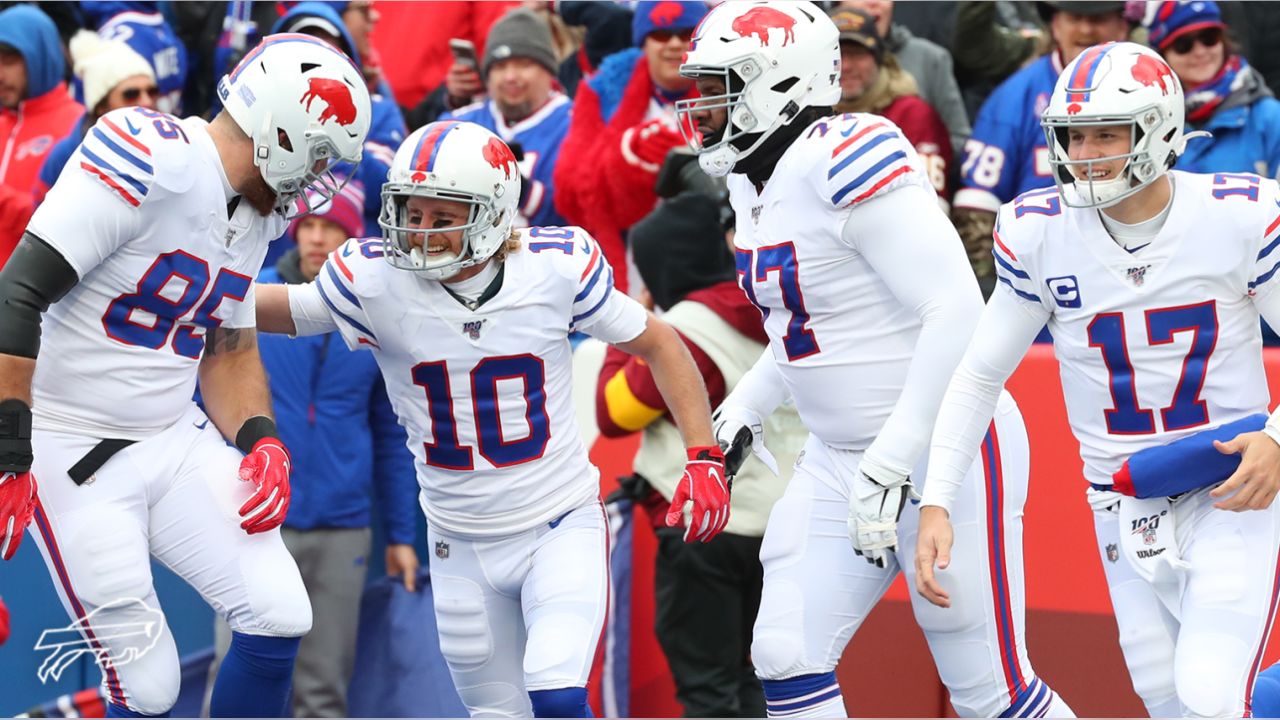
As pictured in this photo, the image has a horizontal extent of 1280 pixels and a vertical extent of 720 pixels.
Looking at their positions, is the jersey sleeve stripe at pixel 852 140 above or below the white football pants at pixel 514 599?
above

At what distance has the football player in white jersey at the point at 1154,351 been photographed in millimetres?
4008

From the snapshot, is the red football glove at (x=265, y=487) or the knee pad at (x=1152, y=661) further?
the red football glove at (x=265, y=487)

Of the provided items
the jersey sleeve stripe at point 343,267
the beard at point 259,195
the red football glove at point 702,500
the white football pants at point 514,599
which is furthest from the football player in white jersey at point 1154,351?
the beard at point 259,195

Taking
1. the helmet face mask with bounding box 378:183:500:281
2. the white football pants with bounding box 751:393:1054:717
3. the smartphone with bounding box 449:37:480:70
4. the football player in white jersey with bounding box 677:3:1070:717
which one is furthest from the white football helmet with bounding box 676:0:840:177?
the smartphone with bounding box 449:37:480:70

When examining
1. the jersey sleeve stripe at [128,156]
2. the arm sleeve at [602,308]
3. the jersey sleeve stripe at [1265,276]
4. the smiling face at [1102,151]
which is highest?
the smiling face at [1102,151]

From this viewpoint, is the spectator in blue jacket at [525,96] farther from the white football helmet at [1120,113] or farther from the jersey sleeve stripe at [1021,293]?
the white football helmet at [1120,113]

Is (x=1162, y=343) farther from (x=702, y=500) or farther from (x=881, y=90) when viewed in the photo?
(x=881, y=90)

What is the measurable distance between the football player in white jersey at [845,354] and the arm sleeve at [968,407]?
0.04 metres

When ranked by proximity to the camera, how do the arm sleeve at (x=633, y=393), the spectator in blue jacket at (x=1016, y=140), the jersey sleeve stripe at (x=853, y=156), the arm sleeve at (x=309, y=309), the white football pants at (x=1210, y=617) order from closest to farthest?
1. the white football pants at (x=1210, y=617)
2. the jersey sleeve stripe at (x=853, y=156)
3. the arm sleeve at (x=309, y=309)
4. the arm sleeve at (x=633, y=393)
5. the spectator in blue jacket at (x=1016, y=140)

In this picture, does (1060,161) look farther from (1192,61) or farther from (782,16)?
(1192,61)

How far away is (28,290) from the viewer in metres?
4.11

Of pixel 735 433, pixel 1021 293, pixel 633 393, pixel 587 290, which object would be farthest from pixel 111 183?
pixel 1021 293

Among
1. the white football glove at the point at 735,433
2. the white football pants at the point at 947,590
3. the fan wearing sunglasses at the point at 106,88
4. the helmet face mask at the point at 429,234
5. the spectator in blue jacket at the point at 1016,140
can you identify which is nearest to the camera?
the white football pants at the point at 947,590

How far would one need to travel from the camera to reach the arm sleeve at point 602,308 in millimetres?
4633
